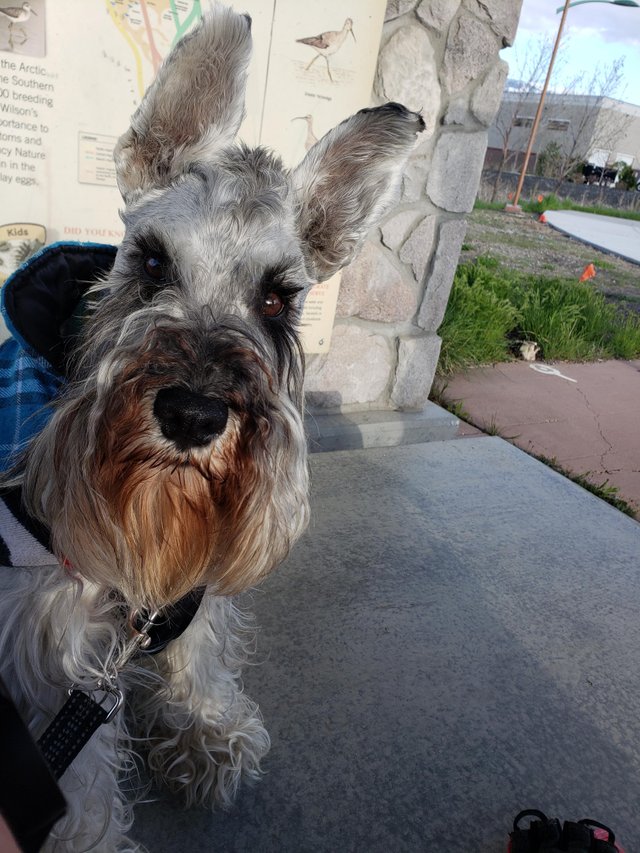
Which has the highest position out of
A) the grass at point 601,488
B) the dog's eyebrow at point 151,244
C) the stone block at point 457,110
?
the stone block at point 457,110

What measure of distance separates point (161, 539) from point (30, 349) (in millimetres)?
683

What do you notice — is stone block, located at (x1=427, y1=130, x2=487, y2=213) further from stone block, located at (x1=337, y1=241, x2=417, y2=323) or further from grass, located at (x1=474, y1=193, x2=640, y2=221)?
grass, located at (x1=474, y1=193, x2=640, y2=221)

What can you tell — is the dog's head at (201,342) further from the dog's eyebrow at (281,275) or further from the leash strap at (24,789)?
the leash strap at (24,789)

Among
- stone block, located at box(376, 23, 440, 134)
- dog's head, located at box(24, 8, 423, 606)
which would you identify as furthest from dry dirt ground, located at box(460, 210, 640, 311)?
dog's head, located at box(24, 8, 423, 606)

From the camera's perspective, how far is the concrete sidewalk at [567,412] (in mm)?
4680

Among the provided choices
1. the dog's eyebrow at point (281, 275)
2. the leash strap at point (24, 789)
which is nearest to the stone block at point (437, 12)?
the dog's eyebrow at point (281, 275)

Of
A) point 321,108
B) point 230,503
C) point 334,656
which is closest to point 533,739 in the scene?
point 334,656

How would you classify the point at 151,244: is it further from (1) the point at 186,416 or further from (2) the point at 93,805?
(2) the point at 93,805

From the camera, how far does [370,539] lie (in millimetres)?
3252

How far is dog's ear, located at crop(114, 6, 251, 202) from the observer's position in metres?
1.80

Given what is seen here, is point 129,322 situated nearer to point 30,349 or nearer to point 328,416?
point 30,349

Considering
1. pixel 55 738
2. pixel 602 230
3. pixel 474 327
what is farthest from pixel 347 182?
pixel 602 230

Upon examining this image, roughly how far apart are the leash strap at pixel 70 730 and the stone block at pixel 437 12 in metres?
3.50

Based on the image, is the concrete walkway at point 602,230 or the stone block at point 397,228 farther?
the concrete walkway at point 602,230
